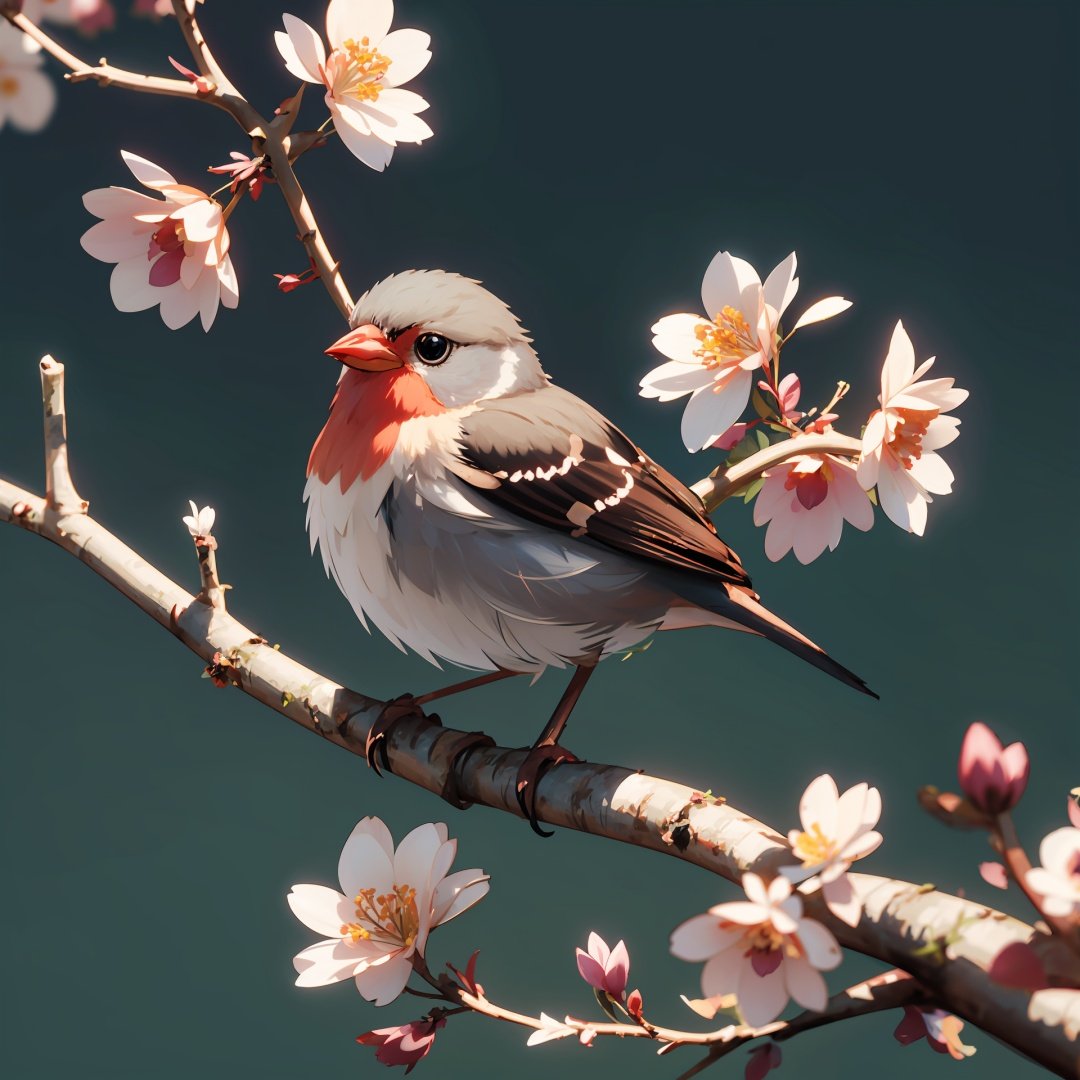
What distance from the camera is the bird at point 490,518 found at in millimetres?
855

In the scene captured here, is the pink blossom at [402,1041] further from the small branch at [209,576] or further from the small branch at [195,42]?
the small branch at [195,42]

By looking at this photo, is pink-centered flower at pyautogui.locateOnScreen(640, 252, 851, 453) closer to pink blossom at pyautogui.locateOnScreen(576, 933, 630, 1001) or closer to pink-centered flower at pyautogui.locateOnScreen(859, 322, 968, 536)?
pink-centered flower at pyautogui.locateOnScreen(859, 322, 968, 536)

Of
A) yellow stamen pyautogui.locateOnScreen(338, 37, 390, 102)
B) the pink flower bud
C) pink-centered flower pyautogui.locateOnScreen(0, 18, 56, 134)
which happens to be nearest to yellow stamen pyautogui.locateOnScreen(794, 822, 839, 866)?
the pink flower bud

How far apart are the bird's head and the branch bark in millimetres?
265

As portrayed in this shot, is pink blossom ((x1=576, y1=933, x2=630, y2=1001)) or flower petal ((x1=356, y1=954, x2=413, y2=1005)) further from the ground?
pink blossom ((x1=576, y1=933, x2=630, y2=1001))

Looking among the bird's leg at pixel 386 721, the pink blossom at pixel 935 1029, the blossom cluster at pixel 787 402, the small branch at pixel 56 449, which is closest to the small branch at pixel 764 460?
the blossom cluster at pixel 787 402

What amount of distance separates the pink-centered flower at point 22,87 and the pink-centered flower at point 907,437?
34.7 inches

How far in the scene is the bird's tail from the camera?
868mm

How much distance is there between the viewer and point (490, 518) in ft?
2.80

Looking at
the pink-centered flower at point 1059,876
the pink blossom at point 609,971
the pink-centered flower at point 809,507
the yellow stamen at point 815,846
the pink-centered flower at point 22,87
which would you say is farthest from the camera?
the pink-centered flower at point 22,87

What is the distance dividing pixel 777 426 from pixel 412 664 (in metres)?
0.45

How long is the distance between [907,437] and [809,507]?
0.36ft

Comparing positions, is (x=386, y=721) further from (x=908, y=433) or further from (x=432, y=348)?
(x=908, y=433)

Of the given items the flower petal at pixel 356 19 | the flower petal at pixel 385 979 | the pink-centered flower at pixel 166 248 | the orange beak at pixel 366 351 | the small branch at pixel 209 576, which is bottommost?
the flower petal at pixel 385 979
